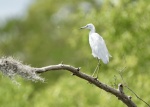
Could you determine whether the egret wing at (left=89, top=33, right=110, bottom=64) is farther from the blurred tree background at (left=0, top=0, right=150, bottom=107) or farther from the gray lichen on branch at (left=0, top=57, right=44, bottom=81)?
the blurred tree background at (left=0, top=0, right=150, bottom=107)

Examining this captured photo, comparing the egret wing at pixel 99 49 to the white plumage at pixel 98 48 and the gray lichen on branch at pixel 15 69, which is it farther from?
the gray lichen on branch at pixel 15 69

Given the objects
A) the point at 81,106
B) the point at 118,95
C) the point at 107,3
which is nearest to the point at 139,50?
the point at 107,3

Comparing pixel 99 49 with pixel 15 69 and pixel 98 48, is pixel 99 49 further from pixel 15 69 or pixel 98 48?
pixel 15 69

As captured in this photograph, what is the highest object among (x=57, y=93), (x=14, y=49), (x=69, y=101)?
(x=14, y=49)

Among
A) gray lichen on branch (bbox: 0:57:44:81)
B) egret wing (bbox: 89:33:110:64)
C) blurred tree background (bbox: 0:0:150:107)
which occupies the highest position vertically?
blurred tree background (bbox: 0:0:150:107)

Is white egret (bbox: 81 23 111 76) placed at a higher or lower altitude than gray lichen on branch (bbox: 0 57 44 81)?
higher

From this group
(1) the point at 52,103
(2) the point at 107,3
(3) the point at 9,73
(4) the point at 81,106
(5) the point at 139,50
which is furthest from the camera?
(1) the point at 52,103

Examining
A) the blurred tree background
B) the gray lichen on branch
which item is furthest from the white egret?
the blurred tree background

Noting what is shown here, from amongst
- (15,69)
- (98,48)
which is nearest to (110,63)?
(98,48)

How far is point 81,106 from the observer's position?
22859 millimetres

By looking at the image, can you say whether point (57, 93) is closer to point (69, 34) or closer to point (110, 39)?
point (110, 39)

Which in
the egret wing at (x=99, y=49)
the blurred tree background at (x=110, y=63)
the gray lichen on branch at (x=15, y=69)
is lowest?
the gray lichen on branch at (x=15, y=69)

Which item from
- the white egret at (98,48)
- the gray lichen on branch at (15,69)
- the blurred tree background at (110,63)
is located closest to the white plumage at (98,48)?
the white egret at (98,48)

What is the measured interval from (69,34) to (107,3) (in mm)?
22016
